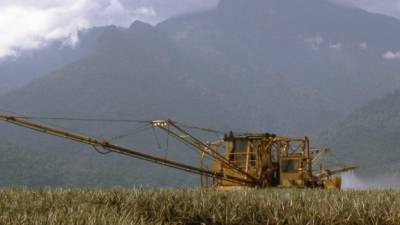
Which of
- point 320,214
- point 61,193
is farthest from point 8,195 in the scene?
point 320,214

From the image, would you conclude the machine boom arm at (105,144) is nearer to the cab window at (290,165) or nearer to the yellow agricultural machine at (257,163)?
the yellow agricultural machine at (257,163)

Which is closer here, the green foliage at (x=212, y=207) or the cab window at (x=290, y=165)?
the green foliage at (x=212, y=207)

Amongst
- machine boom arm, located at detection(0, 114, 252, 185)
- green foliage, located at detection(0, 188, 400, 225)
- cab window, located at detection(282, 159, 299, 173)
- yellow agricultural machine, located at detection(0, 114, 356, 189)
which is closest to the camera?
green foliage, located at detection(0, 188, 400, 225)

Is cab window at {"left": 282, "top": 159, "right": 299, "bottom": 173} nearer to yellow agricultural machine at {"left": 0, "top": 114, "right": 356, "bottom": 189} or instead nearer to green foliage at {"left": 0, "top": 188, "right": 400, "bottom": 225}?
yellow agricultural machine at {"left": 0, "top": 114, "right": 356, "bottom": 189}

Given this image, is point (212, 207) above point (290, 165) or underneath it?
underneath

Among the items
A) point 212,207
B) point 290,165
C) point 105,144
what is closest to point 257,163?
point 290,165

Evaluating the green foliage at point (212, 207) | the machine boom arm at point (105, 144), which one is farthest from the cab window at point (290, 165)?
the green foliage at point (212, 207)

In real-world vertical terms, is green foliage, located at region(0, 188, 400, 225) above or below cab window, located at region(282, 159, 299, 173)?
below

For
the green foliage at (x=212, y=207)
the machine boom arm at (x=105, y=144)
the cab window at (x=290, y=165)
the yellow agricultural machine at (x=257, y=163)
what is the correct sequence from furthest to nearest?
the cab window at (x=290, y=165) → the yellow agricultural machine at (x=257, y=163) → the machine boom arm at (x=105, y=144) → the green foliage at (x=212, y=207)

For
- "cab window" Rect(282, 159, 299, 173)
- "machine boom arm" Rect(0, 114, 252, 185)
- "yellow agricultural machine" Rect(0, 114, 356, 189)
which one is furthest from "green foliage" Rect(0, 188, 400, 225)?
"cab window" Rect(282, 159, 299, 173)

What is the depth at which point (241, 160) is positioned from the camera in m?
38.2

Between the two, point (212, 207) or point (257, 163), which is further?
point (257, 163)

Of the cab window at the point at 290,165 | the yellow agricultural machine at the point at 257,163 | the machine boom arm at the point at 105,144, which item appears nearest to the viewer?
the machine boom arm at the point at 105,144

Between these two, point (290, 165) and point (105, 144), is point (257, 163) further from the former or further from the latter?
point (105, 144)
